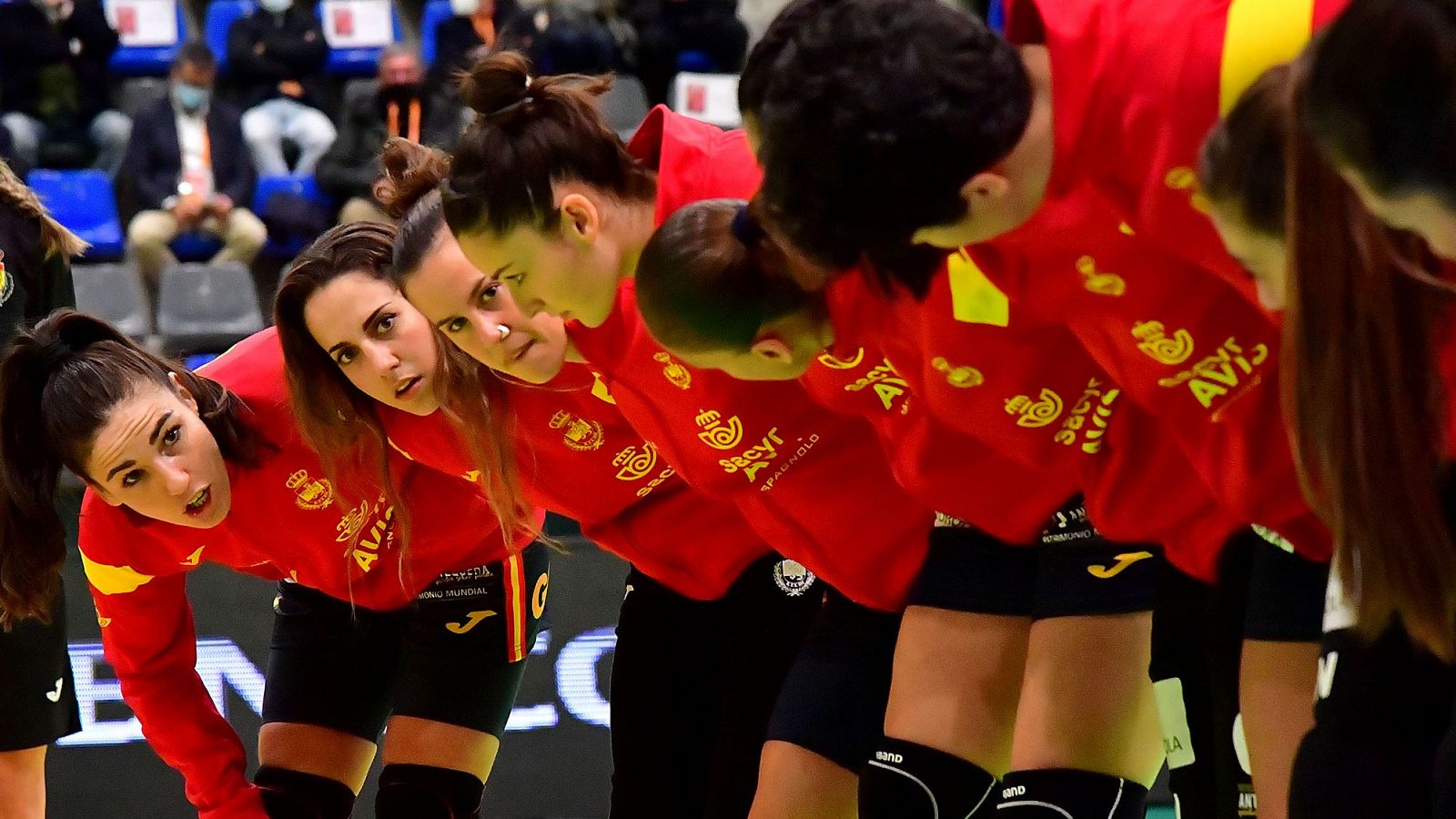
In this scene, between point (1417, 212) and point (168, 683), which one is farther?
point (168, 683)

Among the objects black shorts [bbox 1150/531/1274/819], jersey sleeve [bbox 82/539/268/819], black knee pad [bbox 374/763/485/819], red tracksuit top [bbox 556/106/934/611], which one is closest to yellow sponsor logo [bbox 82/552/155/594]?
jersey sleeve [bbox 82/539/268/819]

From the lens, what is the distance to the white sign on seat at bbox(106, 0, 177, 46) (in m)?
8.79

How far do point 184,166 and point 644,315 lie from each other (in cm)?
631

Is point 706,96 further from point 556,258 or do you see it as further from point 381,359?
point 556,258

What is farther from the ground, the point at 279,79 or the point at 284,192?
the point at 279,79

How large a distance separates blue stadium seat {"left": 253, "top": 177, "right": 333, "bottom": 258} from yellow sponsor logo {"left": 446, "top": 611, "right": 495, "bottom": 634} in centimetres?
489

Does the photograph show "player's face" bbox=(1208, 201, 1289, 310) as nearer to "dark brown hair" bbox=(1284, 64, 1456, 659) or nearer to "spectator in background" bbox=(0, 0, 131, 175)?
"dark brown hair" bbox=(1284, 64, 1456, 659)

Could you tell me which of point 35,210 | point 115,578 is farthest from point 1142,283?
point 35,210

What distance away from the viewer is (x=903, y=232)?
1.80 metres

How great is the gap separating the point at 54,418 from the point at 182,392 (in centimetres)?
22

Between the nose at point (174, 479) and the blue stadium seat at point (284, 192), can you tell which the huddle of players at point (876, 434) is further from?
the blue stadium seat at point (284, 192)

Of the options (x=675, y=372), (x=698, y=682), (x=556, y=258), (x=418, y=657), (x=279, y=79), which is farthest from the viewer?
(x=279, y=79)

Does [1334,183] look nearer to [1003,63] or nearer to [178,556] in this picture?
[1003,63]

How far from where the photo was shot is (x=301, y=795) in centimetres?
321
